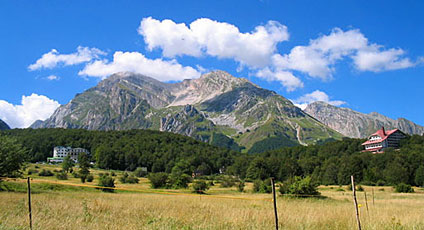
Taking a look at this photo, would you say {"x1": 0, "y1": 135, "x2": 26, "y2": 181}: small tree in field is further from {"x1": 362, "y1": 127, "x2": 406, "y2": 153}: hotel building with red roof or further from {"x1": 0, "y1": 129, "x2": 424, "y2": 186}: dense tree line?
{"x1": 362, "y1": 127, "x2": 406, "y2": 153}: hotel building with red roof

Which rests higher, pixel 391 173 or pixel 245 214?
pixel 245 214

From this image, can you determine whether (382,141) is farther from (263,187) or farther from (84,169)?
(84,169)

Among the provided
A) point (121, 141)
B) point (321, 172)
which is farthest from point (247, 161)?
point (121, 141)

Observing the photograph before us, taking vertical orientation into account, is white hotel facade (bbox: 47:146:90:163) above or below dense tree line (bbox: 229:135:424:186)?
above

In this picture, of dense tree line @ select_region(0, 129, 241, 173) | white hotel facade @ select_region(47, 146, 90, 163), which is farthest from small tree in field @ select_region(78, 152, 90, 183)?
white hotel facade @ select_region(47, 146, 90, 163)

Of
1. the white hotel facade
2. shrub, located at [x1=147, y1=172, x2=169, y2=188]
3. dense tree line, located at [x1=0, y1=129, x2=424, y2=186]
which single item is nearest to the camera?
shrub, located at [x1=147, y1=172, x2=169, y2=188]

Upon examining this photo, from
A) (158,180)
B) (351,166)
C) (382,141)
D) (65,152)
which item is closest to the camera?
(158,180)

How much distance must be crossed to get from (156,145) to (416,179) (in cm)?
14627

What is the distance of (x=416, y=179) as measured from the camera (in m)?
84.9

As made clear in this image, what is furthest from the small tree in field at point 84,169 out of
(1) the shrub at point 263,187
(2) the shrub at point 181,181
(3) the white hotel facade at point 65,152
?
(3) the white hotel facade at point 65,152

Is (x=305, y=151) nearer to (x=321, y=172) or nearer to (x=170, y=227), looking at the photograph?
(x=321, y=172)

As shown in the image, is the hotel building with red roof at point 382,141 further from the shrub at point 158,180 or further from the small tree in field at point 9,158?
the small tree in field at point 9,158

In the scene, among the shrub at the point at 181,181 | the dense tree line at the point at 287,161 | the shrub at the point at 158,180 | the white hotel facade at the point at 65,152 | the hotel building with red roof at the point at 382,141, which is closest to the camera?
Answer: the shrub at the point at 181,181

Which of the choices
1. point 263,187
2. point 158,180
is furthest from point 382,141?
point 158,180
